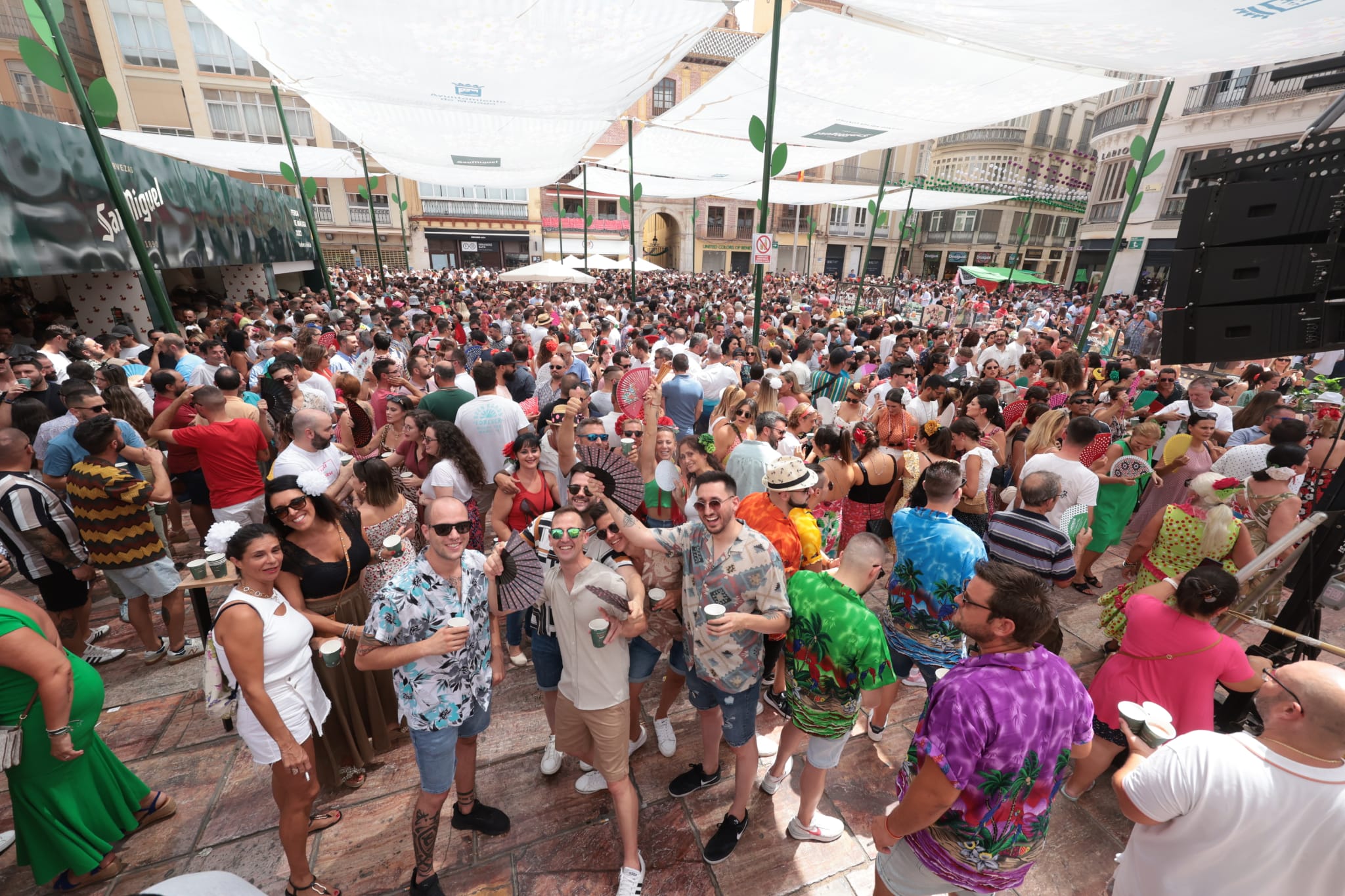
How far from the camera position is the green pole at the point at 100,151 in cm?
491

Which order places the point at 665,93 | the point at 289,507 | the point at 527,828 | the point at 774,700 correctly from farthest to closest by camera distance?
the point at 665,93
the point at 774,700
the point at 527,828
the point at 289,507

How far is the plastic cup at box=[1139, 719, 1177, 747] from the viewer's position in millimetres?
1717

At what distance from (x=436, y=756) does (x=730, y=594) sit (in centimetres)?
150

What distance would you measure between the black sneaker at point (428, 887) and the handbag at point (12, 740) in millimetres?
1689

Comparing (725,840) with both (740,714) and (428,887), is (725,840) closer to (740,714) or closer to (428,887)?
(740,714)

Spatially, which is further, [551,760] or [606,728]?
[551,760]

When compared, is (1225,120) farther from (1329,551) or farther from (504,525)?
(504,525)

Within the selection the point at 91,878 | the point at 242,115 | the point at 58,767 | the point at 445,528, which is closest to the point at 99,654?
the point at 91,878

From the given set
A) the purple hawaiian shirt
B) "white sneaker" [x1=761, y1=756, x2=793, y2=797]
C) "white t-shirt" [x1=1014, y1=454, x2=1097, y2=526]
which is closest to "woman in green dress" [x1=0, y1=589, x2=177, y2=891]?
"white sneaker" [x1=761, y1=756, x2=793, y2=797]

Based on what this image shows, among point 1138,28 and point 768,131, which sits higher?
point 1138,28

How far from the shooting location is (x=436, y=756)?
95.5 inches

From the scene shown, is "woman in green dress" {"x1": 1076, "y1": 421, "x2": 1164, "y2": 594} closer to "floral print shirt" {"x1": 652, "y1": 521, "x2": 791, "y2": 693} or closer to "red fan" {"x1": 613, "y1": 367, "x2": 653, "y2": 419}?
"floral print shirt" {"x1": 652, "y1": 521, "x2": 791, "y2": 693}

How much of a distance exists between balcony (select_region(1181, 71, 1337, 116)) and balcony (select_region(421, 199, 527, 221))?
36.2m

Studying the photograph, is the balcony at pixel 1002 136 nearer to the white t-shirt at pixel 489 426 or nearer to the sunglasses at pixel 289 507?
the white t-shirt at pixel 489 426
